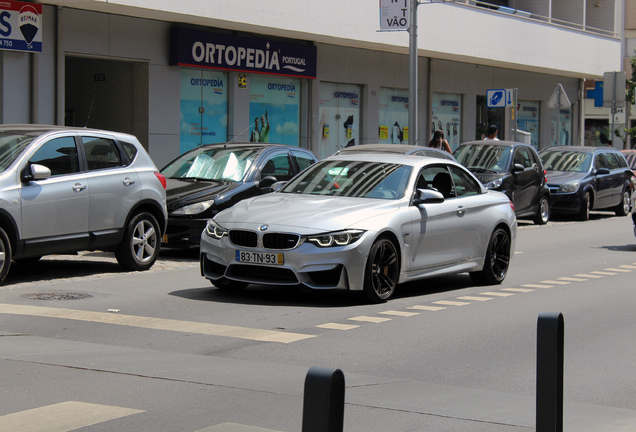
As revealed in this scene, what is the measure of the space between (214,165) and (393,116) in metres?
16.0

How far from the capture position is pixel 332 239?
9.76 meters

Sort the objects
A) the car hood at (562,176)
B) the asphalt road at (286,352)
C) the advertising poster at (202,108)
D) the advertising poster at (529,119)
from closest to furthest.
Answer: the asphalt road at (286,352)
the advertising poster at (202,108)
the car hood at (562,176)
the advertising poster at (529,119)

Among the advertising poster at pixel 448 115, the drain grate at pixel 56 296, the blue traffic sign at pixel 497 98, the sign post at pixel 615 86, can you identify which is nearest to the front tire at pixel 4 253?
the drain grate at pixel 56 296

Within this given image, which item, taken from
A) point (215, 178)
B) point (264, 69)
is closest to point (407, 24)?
point (264, 69)

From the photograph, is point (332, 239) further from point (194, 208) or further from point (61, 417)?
point (194, 208)

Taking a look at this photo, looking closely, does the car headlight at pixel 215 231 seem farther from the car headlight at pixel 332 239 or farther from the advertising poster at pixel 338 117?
the advertising poster at pixel 338 117

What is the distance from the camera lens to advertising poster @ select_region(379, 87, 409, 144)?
30234 millimetres

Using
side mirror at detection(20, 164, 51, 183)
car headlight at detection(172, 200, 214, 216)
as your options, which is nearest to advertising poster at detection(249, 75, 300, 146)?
car headlight at detection(172, 200, 214, 216)

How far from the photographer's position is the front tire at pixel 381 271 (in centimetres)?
1000

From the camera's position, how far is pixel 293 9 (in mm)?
23750

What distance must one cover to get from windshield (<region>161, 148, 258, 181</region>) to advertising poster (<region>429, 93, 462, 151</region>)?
17.4 m

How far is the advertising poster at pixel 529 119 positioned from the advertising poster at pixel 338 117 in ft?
36.3

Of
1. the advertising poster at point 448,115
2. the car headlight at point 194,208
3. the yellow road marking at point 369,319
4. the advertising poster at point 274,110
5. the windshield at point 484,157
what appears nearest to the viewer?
the yellow road marking at point 369,319

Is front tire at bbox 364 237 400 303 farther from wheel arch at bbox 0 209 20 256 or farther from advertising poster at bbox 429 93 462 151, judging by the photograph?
advertising poster at bbox 429 93 462 151
